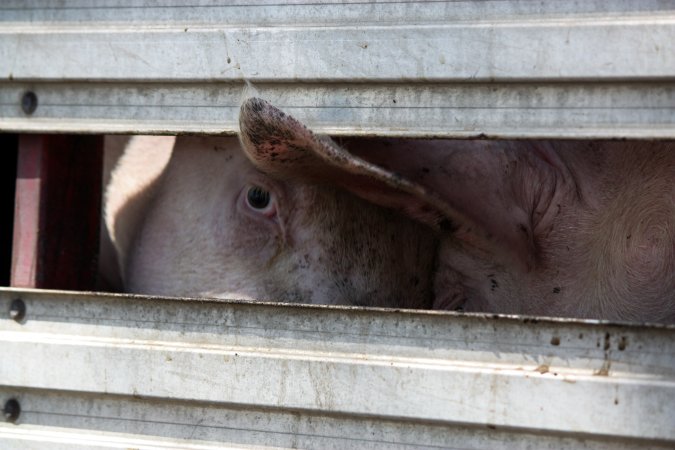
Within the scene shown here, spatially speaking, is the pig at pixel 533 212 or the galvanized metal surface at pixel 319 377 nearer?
the galvanized metal surface at pixel 319 377

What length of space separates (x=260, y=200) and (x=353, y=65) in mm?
753

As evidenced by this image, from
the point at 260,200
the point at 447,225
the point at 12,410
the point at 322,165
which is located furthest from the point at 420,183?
the point at 12,410

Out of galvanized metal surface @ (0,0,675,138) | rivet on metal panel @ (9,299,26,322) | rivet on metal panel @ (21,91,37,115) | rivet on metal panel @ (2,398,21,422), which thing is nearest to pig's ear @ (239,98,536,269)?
galvanized metal surface @ (0,0,675,138)

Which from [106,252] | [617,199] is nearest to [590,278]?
[617,199]

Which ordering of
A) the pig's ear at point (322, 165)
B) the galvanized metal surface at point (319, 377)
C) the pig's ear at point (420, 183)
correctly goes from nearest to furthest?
the galvanized metal surface at point (319, 377), the pig's ear at point (322, 165), the pig's ear at point (420, 183)

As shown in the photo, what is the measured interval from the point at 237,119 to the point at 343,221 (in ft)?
1.98

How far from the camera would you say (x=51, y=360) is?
85.4 inches

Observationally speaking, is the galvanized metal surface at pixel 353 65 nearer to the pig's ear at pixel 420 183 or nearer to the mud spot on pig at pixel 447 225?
the pig's ear at pixel 420 183

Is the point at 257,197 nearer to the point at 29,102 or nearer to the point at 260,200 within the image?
the point at 260,200

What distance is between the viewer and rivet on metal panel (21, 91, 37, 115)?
225cm

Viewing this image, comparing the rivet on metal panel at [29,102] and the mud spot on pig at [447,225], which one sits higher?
the rivet on metal panel at [29,102]

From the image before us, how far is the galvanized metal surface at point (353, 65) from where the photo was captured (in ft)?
6.17

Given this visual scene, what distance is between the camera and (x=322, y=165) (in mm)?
2238

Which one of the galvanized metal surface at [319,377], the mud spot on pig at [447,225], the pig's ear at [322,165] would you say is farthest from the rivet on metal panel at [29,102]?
the mud spot on pig at [447,225]
